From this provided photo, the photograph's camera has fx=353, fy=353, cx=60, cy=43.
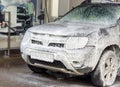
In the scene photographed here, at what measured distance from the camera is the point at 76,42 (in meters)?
7.46

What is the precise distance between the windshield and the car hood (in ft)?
1.29

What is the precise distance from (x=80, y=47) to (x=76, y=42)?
140mm

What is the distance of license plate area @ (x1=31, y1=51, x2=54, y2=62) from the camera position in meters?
7.59

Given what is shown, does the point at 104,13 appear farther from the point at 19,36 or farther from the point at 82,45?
the point at 19,36

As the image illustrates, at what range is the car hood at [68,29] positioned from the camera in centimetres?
758

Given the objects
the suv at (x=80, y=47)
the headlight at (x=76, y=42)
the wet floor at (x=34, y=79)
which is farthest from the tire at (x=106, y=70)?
→ the headlight at (x=76, y=42)

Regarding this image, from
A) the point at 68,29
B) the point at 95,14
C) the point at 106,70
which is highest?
the point at 95,14

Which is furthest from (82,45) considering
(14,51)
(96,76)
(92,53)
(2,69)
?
(14,51)

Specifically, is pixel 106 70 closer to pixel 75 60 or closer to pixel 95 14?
pixel 75 60

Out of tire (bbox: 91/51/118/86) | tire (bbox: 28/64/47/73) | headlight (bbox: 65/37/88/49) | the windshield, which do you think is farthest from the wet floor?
the windshield

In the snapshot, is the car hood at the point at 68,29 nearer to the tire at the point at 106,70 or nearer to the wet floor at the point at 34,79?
the tire at the point at 106,70

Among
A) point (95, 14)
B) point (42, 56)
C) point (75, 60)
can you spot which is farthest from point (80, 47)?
point (95, 14)

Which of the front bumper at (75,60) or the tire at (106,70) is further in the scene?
the tire at (106,70)

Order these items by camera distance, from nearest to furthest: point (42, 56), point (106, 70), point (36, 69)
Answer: point (42, 56) < point (106, 70) < point (36, 69)
